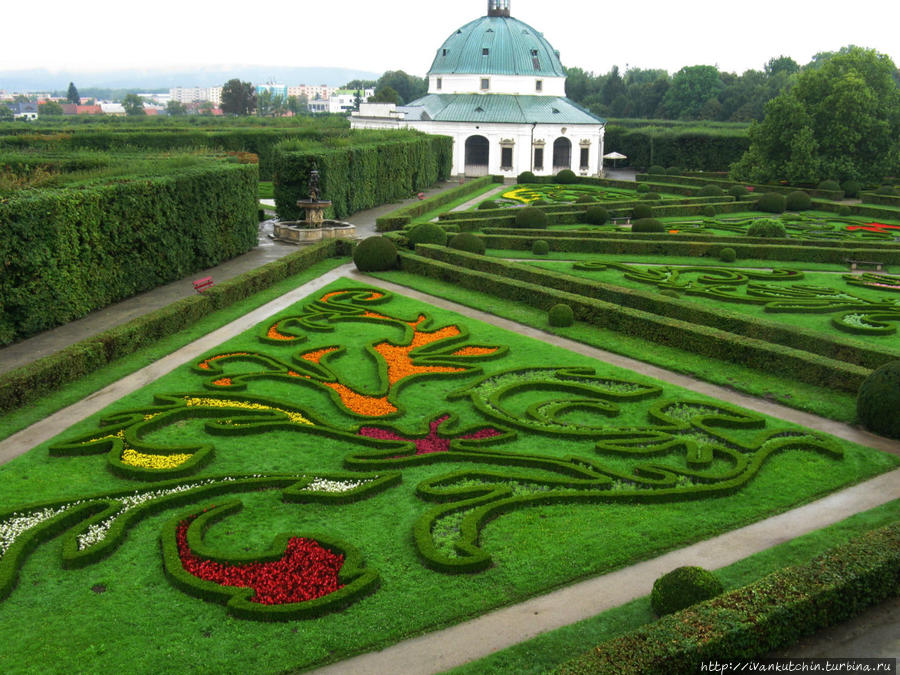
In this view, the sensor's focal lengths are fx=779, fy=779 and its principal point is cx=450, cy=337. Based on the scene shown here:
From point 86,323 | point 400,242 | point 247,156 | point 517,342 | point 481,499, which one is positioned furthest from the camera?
point 247,156

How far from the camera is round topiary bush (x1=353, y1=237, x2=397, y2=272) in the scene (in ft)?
98.0

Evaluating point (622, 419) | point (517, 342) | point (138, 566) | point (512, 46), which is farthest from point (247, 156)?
point (512, 46)

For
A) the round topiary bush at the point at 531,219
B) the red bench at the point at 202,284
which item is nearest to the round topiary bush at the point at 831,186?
the round topiary bush at the point at 531,219

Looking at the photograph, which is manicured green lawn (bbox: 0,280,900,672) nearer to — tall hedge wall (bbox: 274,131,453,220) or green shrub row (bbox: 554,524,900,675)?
green shrub row (bbox: 554,524,900,675)

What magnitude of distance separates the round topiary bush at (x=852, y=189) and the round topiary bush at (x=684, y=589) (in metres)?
52.7

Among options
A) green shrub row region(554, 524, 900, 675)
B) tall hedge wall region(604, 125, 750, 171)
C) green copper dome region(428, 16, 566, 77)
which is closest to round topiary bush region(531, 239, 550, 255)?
green shrub row region(554, 524, 900, 675)

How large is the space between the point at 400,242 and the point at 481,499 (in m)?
22.2

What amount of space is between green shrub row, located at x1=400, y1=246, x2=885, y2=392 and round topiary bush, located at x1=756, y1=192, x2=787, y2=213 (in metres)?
27.0

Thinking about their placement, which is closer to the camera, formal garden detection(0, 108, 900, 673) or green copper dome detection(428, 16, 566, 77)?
formal garden detection(0, 108, 900, 673)

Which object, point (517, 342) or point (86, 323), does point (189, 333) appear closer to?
point (86, 323)

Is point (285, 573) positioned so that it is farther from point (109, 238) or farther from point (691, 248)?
point (691, 248)

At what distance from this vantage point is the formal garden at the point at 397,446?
919cm

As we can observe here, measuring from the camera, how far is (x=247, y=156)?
44.2 m

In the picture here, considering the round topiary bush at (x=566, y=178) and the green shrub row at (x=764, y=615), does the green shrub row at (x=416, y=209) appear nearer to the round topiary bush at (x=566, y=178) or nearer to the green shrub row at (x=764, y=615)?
the round topiary bush at (x=566, y=178)
